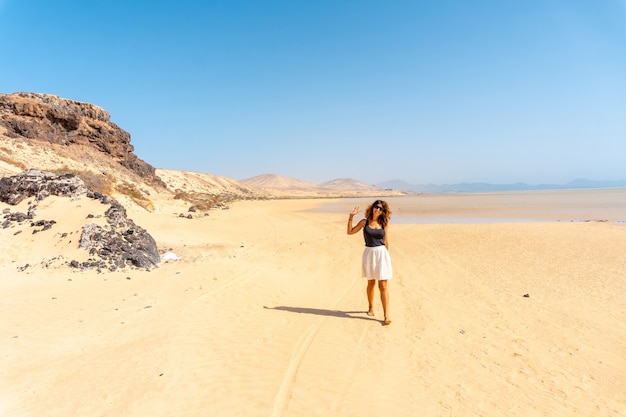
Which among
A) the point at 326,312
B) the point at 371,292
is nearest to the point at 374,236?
the point at 371,292

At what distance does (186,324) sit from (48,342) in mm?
2026

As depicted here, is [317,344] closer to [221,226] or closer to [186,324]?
[186,324]

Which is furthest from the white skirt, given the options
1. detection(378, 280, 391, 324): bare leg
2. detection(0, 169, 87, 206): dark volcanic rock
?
detection(0, 169, 87, 206): dark volcanic rock

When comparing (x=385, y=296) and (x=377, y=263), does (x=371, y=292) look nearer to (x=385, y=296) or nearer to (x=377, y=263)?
(x=385, y=296)

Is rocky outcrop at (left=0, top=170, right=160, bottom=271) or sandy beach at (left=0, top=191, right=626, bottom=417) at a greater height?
rocky outcrop at (left=0, top=170, right=160, bottom=271)

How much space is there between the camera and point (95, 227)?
32.3ft

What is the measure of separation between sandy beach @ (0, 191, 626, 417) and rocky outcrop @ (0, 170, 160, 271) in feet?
1.59

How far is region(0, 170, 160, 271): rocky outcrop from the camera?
933 cm

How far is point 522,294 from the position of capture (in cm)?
782

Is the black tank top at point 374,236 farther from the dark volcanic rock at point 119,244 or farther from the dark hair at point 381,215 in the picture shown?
the dark volcanic rock at point 119,244

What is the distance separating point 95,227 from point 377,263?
871 centimetres

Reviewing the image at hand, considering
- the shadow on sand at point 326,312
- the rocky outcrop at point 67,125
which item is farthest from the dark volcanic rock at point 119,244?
the rocky outcrop at point 67,125

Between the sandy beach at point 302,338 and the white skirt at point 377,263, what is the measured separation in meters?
0.95

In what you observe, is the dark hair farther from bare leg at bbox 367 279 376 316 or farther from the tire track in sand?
the tire track in sand
